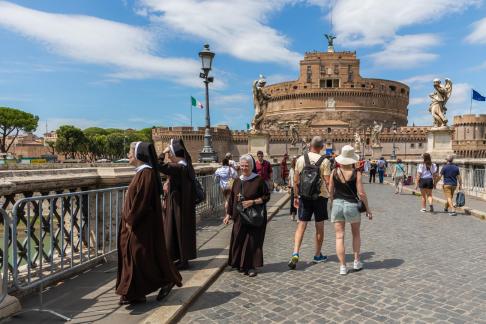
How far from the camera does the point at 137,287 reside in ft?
12.5

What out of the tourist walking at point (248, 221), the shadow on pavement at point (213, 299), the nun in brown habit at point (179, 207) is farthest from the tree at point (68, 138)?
the shadow on pavement at point (213, 299)

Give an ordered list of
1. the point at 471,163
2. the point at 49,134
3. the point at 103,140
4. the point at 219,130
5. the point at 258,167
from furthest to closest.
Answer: the point at 49,134 < the point at 103,140 < the point at 219,130 < the point at 471,163 < the point at 258,167

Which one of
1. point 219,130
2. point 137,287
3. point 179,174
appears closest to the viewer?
→ point 137,287

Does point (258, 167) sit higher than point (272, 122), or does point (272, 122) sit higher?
point (272, 122)

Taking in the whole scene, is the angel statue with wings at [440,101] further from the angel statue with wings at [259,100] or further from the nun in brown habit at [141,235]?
the nun in brown habit at [141,235]

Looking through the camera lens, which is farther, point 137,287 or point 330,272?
point 330,272

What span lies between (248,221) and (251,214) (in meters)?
0.10

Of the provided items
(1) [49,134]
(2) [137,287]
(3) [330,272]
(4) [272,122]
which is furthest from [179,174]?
(1) [49,134]

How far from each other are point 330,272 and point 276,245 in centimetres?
174

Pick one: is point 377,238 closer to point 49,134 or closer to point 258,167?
point 258,167

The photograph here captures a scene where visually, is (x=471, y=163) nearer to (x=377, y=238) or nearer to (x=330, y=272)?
(x=377, y=238)

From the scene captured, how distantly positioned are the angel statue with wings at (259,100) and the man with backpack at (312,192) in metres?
10.4

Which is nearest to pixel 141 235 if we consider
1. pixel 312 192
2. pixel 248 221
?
pixel 248 221

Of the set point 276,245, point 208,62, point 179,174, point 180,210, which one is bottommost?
point 276,245
